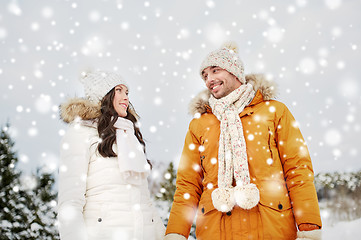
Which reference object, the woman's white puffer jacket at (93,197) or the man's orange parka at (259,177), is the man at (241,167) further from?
the woman's white puffer jacket at (93,197)

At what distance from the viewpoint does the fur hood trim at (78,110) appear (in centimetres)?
279

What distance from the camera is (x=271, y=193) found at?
2.53 meters

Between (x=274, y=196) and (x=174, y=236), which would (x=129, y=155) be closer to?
(x=174, y=236)

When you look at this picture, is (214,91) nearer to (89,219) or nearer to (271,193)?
(271,193)

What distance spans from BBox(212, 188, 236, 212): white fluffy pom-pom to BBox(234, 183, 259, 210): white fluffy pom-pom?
0.05m

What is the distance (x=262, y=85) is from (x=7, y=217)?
379 inches

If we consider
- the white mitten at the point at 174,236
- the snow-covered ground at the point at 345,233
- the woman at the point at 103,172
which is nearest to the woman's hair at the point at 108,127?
the woman at the point at 103,172

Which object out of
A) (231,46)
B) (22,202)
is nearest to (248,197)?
(231,46)

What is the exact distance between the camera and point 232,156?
2775 millimetres

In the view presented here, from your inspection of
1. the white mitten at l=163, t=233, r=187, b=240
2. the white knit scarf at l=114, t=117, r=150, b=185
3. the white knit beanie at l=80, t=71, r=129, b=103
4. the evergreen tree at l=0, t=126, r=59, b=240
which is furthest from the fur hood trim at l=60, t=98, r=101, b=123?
the evergreen tree at l=0, t=126, r=59, b=240

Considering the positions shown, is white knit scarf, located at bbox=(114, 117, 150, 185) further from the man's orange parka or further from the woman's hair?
the man's orange parka

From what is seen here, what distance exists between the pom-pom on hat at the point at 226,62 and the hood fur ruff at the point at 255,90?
0.11m

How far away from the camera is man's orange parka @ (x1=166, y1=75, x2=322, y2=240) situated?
8.19ft

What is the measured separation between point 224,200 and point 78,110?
1.43 m
